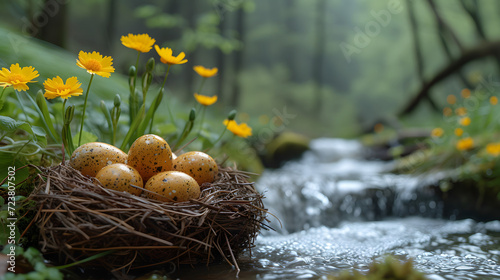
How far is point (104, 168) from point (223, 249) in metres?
0.50

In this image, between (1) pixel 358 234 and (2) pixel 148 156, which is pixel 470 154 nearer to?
(1) pixel 358 234

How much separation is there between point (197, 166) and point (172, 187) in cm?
20

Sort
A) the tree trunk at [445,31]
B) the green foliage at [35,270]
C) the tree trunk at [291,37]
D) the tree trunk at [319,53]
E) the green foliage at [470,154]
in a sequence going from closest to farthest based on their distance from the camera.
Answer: the green foliage at [35,270]
the green foliage at [470,154]
the tree trunk at [445,31]
the tree trunk at [319,53]
the tree trunk at [291,37]

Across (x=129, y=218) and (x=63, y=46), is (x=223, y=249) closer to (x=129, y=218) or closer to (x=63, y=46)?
(x=129, y=218)

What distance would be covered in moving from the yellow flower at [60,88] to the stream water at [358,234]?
2.42 ft

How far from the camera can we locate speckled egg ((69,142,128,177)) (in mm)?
1337

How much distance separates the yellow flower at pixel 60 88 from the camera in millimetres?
1287

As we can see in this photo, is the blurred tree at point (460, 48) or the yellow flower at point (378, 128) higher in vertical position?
the blurred tree at point (460, 48)

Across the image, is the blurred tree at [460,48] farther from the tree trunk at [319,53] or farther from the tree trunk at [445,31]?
the tree trunk at [319,53]

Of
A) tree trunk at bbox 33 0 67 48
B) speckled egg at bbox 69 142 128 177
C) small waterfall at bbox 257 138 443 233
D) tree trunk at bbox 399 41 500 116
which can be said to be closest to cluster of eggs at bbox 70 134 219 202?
speckled egg at bbox 69 142 128 177

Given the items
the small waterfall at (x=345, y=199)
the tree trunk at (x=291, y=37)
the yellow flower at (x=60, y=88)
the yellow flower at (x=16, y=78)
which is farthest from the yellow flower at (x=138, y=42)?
the tree trunk at (x=291, y=37)

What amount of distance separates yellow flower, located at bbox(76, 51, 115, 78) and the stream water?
0.76 m

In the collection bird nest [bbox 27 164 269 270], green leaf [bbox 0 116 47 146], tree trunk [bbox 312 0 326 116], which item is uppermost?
tree trunk [bbox 312 0 326 116]

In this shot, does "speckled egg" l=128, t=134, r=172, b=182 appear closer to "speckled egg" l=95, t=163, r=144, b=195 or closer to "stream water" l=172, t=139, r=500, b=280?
"speckled egg" l=95, t=163, r=144, b=195
